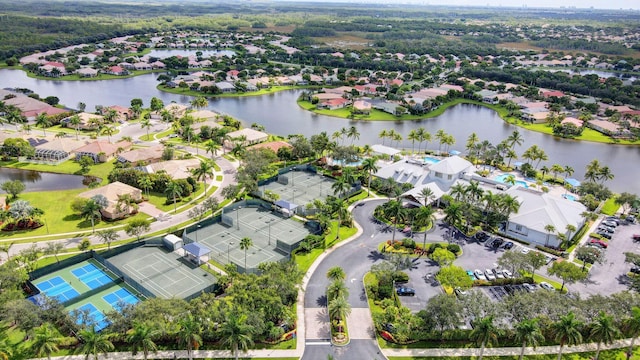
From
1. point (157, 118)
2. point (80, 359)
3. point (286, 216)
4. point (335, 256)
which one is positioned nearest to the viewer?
point (80, 359)

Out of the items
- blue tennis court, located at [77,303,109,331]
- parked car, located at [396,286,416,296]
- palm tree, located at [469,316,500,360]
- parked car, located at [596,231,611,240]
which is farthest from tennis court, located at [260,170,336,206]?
parked car, located at [596,231,611,240]

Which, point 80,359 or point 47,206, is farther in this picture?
point 47,206

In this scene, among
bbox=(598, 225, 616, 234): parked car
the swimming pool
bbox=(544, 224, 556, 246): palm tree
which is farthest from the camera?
the swimming pool

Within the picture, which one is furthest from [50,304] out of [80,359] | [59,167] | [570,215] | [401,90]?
[401,90]

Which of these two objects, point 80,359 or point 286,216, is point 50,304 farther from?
point 286,216

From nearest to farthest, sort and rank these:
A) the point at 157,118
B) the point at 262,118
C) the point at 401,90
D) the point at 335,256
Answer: the point at 335,256 < the point at 157,118 < the point at 262,118 < the point at 401,90

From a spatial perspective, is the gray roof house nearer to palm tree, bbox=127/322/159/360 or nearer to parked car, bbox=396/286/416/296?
parked car, bbox=396/286/416/296

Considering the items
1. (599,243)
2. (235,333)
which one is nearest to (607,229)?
(599,243)
